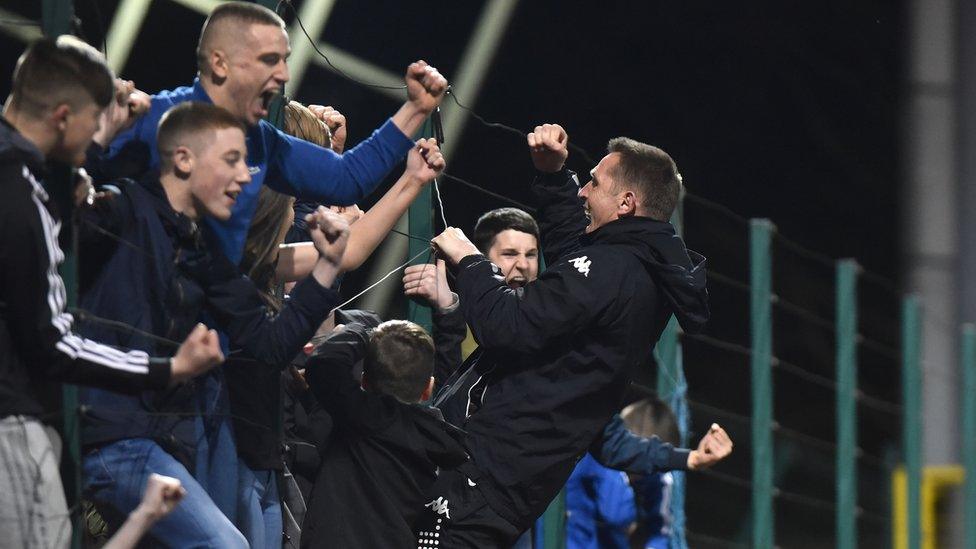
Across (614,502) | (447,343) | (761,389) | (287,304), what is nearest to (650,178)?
(447,343)

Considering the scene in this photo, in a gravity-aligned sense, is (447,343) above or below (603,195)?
below

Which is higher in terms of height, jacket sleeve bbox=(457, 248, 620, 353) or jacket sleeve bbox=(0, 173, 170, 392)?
jacket sleeve bbox=(457, 248, 620, 353)

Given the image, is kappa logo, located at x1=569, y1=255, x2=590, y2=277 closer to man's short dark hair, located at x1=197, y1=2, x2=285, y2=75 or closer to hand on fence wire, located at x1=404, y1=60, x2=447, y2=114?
hand on fence wire, located at x1=404, y1=60, x2=447, y2=114

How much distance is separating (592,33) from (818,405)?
3029 millimetres

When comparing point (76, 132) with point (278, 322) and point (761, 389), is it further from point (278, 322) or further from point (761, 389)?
point (761, 389)

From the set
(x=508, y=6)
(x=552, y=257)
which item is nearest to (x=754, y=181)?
(x=508, y=6)

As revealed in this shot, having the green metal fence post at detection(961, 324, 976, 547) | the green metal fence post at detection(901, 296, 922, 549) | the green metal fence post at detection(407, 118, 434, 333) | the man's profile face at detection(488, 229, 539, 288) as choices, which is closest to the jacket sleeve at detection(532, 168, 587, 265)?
the man's profile face at detection(488, 229, 539, 288)

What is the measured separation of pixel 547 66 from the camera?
918cm

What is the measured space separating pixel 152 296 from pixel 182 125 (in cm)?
28

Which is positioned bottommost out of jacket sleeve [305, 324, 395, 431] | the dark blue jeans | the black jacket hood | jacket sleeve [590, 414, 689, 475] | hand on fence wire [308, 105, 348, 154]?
the dark blue jeans

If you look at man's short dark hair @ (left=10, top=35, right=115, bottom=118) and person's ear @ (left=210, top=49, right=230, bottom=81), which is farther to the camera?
person's ear @ (left=210, top=49, right=230, bottom=81)

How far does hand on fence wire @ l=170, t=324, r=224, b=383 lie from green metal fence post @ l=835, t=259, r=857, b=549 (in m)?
3.90

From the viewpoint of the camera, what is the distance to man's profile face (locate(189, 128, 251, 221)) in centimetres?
262

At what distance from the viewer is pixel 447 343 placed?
349cm
